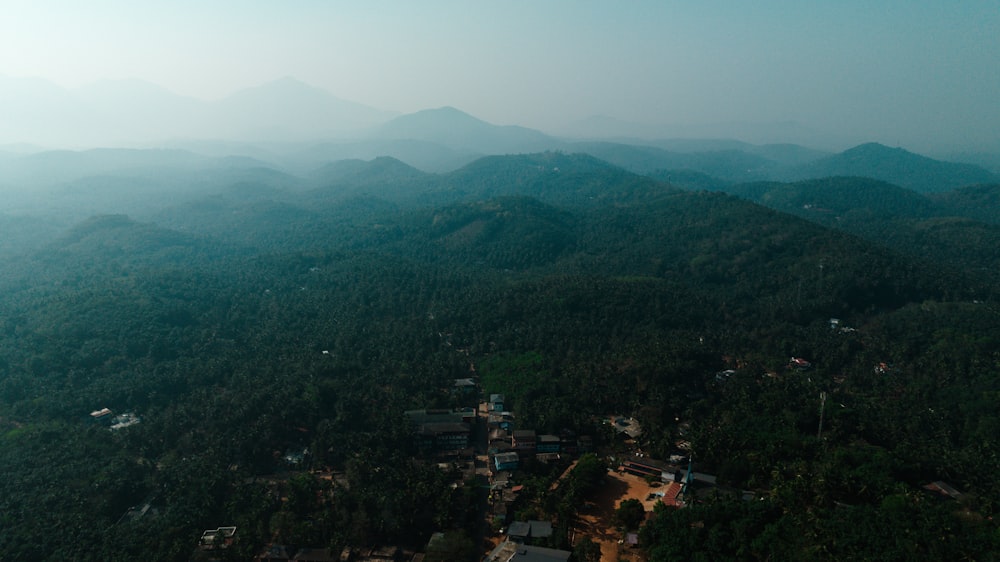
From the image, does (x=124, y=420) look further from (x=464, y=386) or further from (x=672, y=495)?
(x=672, y=495)

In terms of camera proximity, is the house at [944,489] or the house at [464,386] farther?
the house at [464,386]

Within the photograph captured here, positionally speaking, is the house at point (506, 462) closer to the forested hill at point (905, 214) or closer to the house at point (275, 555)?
the house at point (275, 555)

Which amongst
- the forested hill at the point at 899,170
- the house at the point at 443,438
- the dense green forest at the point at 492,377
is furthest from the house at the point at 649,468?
the forested hill at the point at 899,170

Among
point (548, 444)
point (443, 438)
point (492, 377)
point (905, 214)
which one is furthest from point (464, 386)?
point (905, 214)

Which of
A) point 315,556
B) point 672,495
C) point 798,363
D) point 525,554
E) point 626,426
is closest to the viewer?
point 525,554

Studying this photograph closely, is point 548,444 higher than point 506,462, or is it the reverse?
point 548,444

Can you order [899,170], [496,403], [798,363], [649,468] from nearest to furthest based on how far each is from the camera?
[649,468] < [496,403] < [798,363] < [899,170]
